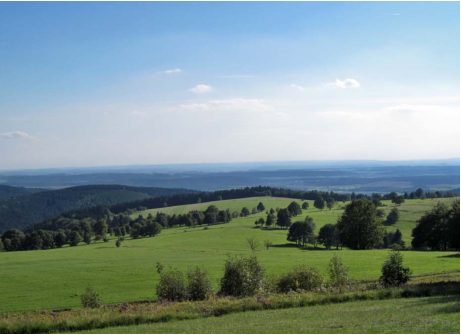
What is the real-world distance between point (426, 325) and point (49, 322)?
67.3 feet

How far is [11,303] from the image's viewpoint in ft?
124

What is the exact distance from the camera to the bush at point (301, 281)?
31.0 meters

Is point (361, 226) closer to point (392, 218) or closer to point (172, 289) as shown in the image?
point (392, 218)

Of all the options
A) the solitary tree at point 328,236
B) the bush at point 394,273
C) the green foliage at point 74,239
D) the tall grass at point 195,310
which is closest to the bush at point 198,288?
the tall grass at point 195,310

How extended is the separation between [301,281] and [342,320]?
43.5 ft

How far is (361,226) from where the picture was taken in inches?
2889

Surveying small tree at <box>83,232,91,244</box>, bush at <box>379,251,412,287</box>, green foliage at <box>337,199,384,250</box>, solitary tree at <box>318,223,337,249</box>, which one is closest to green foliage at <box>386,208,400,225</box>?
solitary tree at <box>318,223,337,249</box>

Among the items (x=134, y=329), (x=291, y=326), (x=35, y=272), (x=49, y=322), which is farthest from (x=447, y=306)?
(x=35, y=272)

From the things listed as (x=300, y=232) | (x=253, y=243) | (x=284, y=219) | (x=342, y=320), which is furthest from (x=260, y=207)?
(x=342, y=320)

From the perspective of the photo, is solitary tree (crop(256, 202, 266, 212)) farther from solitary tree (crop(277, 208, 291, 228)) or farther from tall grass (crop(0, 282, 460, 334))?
tall grass (crop(0, 282, 460, 334))

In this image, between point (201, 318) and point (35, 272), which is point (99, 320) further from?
point (35, 272)

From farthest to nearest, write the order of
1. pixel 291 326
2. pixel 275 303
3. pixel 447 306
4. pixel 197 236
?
pixel 197 236
pixel 275 303
pixel 447 306
pixel 291 326

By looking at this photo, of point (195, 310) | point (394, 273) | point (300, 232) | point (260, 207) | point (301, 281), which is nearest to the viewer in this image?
point (195, 310)

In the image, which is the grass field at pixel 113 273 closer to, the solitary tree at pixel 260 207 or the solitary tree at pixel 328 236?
the solitary tree at pixel 328 236
